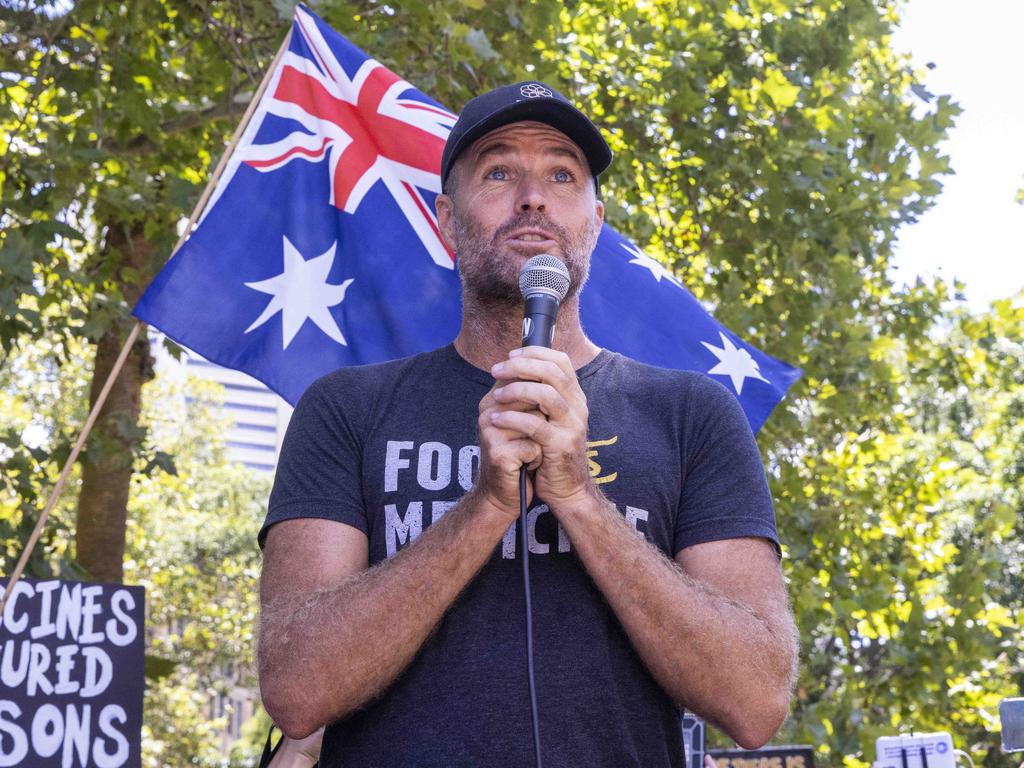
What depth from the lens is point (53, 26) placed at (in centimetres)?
762

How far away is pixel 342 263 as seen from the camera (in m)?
4.51

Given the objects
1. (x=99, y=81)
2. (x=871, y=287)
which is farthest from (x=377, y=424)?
(x=871, y=287)

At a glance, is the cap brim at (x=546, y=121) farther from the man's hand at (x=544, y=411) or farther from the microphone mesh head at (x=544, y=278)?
the man's hand at (x=544, y=411)

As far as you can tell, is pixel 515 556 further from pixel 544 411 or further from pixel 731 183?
pixel 731 183

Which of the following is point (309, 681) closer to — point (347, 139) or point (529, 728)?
point (529, 728)

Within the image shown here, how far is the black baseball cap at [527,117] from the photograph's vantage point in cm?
260

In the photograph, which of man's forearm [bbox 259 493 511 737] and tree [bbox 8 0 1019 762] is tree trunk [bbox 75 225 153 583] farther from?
man's forearm [bbox 259 493 511 737]

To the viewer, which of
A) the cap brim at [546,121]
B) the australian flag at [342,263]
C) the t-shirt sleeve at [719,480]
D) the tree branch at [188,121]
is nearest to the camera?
the t-shirt sleeve at [719,480]

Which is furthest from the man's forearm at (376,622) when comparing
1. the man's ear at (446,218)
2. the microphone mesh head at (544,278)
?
the man's ear at (446,218)

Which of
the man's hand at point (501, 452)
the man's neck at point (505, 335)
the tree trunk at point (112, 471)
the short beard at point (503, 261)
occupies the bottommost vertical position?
the man's hand at point (501, 452)

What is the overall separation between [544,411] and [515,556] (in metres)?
0.39

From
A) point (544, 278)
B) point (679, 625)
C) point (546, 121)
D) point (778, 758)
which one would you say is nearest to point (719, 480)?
point (679, 625)

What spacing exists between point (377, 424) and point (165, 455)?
15.9 feet

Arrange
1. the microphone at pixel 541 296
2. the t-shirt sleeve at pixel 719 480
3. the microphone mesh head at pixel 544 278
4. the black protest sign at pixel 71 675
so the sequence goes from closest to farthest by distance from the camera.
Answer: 1. the microphone at pixel 541 296
2. the microphone mesh head at pixel 544 278
3. the t-shirt sleeve at pixel 719 480
4. the black protest sign at pixel 71 675
